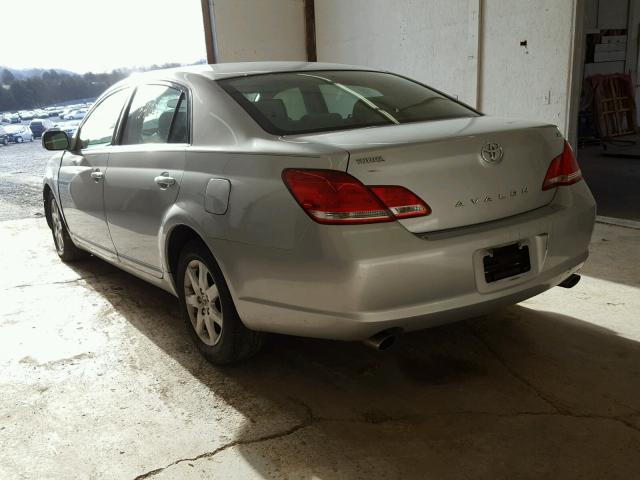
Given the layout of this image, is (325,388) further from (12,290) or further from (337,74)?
(12,290)

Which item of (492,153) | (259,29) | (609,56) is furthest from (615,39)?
(492,153)

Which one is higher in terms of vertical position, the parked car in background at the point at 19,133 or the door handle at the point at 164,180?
the door handle at the point at 164,180

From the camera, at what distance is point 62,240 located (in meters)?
5.11

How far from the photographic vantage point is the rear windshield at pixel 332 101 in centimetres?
279

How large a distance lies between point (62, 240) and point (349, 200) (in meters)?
3.64

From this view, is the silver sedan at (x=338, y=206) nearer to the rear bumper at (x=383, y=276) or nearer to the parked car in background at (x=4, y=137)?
the rear bumper at (x=383, y=276)

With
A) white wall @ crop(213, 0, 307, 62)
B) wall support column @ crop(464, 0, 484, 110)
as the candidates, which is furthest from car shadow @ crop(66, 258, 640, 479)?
white wall @ crop(213, 0, 307, 62)

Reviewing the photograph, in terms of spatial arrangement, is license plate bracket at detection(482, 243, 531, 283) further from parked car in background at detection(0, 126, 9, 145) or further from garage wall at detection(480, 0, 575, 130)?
parked car in background at detection(0, 126, 9, 145)

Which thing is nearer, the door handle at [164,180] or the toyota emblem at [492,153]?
the toyota emblem at [492,153]

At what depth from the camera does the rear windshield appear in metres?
2.79

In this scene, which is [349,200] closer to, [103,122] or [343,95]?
[343,95]

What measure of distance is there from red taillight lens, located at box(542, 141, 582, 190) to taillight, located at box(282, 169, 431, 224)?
681 mm

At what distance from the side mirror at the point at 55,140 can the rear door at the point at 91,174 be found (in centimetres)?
7

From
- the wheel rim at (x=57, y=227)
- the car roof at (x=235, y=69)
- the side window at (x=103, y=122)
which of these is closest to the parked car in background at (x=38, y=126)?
the wheel rim at (x=57, y=227)
